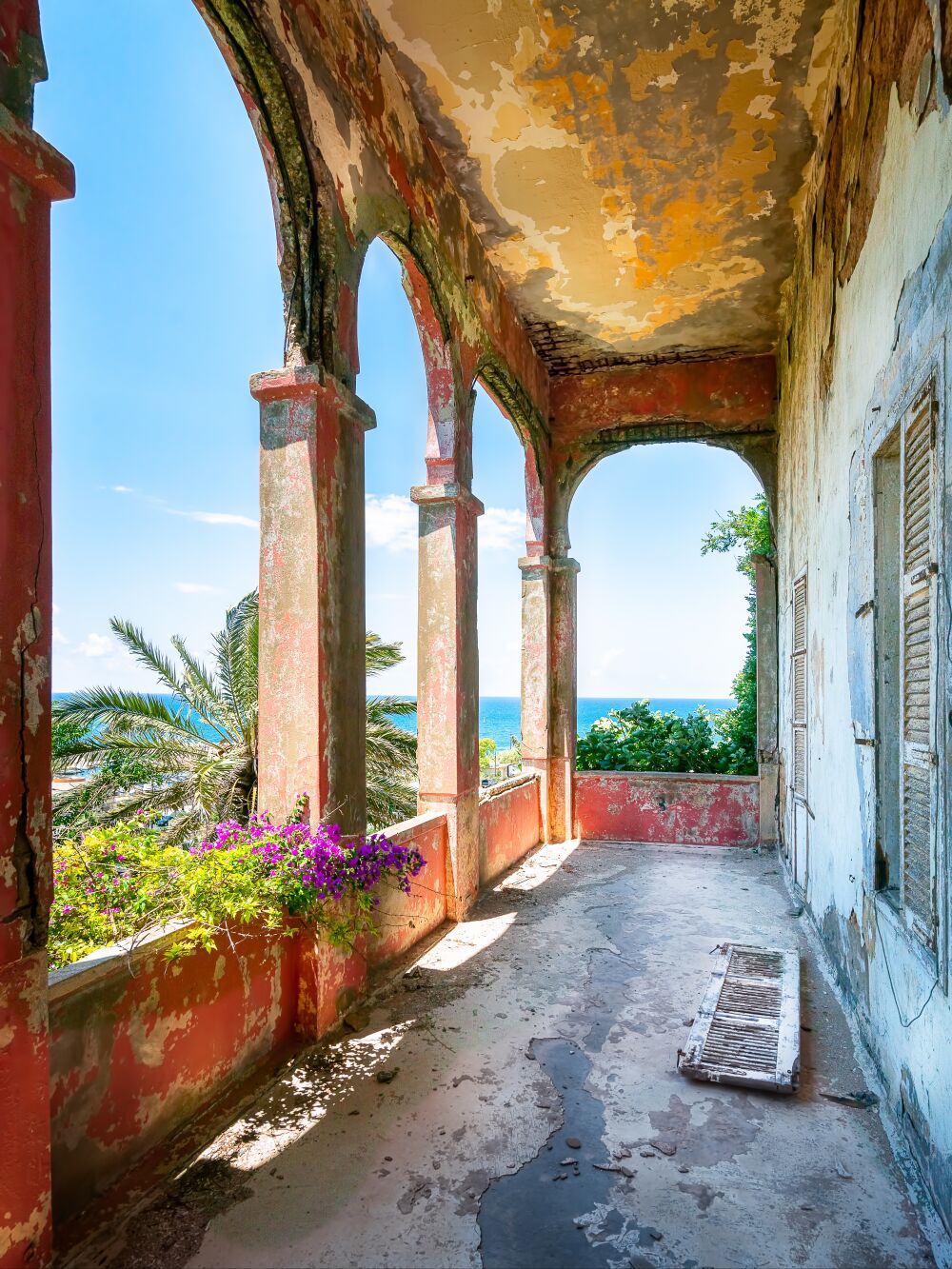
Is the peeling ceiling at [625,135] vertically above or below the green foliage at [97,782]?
above

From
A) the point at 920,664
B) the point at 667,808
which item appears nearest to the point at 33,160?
the point at 920,664

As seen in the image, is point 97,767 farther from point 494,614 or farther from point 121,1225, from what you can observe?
point 494,614

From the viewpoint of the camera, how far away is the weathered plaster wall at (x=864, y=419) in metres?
2.40

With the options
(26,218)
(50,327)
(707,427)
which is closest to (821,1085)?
(50,327)

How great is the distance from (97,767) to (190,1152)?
594cm

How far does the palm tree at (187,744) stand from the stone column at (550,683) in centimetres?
134

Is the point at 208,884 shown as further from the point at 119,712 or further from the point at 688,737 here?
the point at 688,737

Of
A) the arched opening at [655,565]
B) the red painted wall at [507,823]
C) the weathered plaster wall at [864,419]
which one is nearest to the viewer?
the weathered plaster wall at [864,419]

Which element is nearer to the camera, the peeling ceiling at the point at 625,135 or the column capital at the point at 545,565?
the peeling ceiling at the point at 625,135

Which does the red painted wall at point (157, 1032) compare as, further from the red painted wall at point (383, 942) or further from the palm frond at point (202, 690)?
the palm frond at point (202, 690)

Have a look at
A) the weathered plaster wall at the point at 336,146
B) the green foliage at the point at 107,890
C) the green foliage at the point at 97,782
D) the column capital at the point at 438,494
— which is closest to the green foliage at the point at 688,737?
the column capital at the point at 438,494

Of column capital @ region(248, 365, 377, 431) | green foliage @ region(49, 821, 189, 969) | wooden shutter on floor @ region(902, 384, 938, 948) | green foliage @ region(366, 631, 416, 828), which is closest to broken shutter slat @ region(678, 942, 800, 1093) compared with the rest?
wooden shutter on floor @ region(902, 384, 938, 948)

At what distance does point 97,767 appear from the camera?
25.6ft

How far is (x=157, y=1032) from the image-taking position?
2.60 meters
